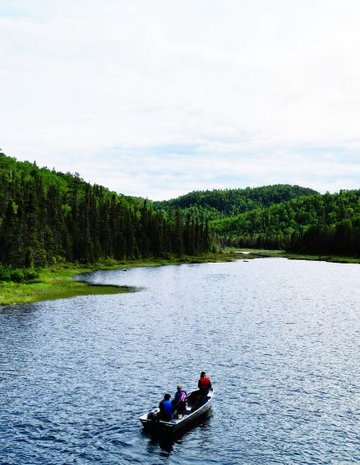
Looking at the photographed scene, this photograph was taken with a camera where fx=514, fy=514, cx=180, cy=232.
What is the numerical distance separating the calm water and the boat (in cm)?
94

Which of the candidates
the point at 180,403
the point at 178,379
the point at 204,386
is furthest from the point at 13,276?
the point at 180,403

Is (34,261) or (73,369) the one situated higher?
(34,261)

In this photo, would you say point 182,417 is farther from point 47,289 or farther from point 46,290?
point 47,289

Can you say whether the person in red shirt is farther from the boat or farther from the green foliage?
the green foliage

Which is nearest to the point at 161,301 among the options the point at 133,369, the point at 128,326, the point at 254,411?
Result: the point at 128,326

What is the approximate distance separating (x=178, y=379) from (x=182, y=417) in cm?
1079

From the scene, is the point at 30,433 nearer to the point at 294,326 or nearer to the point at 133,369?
the point at 133,369

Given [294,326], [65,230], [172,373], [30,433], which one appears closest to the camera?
[30,433]

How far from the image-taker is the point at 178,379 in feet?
163

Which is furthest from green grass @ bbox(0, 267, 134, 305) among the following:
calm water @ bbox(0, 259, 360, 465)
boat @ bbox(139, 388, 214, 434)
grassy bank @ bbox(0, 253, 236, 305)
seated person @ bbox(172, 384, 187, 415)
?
seated person @ bbox(172, 384, 187, 415)

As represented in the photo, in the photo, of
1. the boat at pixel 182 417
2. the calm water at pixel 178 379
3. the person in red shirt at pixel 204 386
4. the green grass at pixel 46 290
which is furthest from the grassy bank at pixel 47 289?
the boat at pixel 182 417

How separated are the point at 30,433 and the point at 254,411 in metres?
17.6

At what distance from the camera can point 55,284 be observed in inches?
4705

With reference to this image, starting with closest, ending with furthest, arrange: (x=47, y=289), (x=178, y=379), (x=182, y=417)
Result: (x=182, y=417) < (x=178, y=379) < (x=47, y=289)
